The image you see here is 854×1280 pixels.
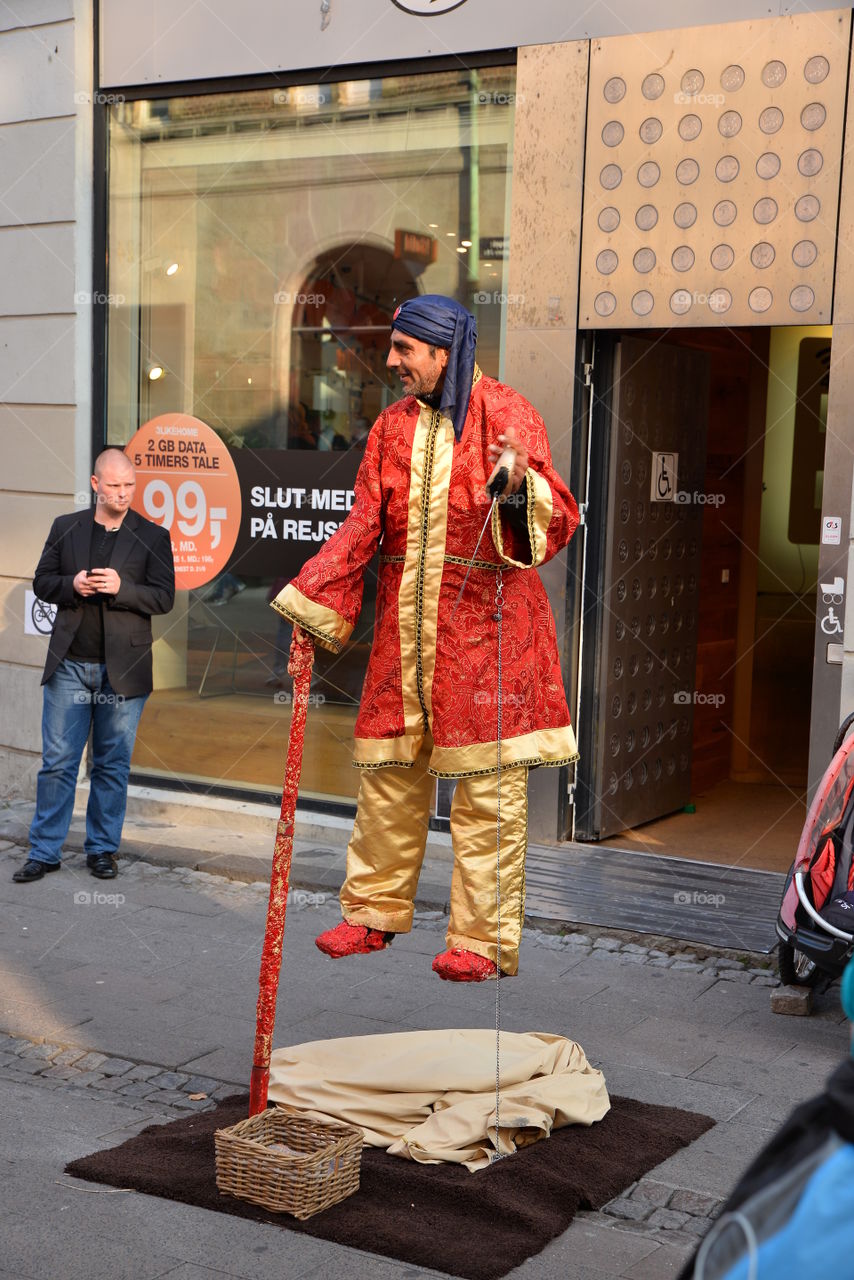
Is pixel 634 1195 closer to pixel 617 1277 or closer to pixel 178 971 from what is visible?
A: pixel 617 1277

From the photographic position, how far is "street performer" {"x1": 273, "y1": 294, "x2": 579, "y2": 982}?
4.42 metres

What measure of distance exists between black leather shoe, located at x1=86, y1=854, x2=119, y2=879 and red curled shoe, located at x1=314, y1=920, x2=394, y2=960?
9.84 ft

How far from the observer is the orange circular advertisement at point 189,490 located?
327 inches

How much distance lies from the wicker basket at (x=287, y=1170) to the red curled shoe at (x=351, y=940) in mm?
629

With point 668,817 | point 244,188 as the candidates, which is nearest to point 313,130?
point 244,188

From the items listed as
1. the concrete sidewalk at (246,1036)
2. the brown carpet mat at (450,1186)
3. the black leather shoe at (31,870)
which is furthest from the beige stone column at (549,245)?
the brown carpet mat at (450,1186)

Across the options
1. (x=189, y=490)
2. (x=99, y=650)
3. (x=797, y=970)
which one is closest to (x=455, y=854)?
(x=797, y=970)

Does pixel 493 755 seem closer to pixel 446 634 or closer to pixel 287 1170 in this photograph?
pixel 446 634

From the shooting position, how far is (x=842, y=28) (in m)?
6.39

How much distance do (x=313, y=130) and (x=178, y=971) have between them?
4.39 metres

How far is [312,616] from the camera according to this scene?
446cm

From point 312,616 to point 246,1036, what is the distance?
162 centimetres

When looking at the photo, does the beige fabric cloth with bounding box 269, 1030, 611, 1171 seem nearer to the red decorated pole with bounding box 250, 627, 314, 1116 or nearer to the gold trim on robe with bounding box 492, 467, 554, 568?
the red decorated pole with bounding box 250, 627, 314, 1116

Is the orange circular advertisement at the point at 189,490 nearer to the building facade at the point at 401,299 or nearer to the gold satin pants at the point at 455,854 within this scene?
the building facade at the point at 401,299
